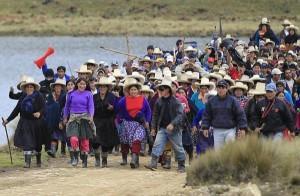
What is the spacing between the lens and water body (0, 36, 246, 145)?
43172 millimetres

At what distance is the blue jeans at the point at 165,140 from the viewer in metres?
17.0

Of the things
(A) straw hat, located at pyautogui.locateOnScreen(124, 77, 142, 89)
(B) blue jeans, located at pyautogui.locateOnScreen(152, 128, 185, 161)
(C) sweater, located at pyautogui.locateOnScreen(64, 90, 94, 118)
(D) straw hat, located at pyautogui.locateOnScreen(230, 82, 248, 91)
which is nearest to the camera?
(B) blue jeans, located at pyautogui.locateOnScreen(152, 128, 185, 161)

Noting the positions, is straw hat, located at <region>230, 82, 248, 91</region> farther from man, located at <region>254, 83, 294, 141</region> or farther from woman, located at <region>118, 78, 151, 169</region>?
woman, located at <region>118, 78, 151, 169</region>

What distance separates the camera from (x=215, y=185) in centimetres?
1333

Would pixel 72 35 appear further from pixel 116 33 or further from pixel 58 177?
pixel 58 177

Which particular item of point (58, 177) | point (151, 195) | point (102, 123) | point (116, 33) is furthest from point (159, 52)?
point (116, 33)

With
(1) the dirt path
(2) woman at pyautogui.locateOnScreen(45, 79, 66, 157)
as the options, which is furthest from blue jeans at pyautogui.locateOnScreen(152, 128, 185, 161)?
(2) woman at pyautogui.locateOnScreen(45, 79, 66, 157)

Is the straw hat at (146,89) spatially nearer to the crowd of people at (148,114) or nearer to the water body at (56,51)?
the crowd of people at (148,114)

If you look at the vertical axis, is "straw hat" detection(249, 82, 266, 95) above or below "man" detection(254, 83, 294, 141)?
above

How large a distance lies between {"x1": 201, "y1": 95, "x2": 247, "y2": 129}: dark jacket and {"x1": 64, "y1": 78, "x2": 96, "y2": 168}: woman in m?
2.19

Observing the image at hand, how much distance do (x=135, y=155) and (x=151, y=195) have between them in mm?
3627

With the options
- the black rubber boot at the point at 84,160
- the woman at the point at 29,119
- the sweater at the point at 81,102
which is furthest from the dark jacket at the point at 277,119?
the woman at the point at 29,119

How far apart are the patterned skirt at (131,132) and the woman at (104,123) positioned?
0.25 m

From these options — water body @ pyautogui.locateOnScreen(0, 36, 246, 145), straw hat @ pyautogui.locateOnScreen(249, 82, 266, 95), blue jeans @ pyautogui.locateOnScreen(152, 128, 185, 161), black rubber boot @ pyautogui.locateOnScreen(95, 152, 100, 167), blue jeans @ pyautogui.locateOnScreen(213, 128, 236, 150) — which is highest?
straw hat @ pyautogui.locateOnScreen(249, 82, 266, 95)
